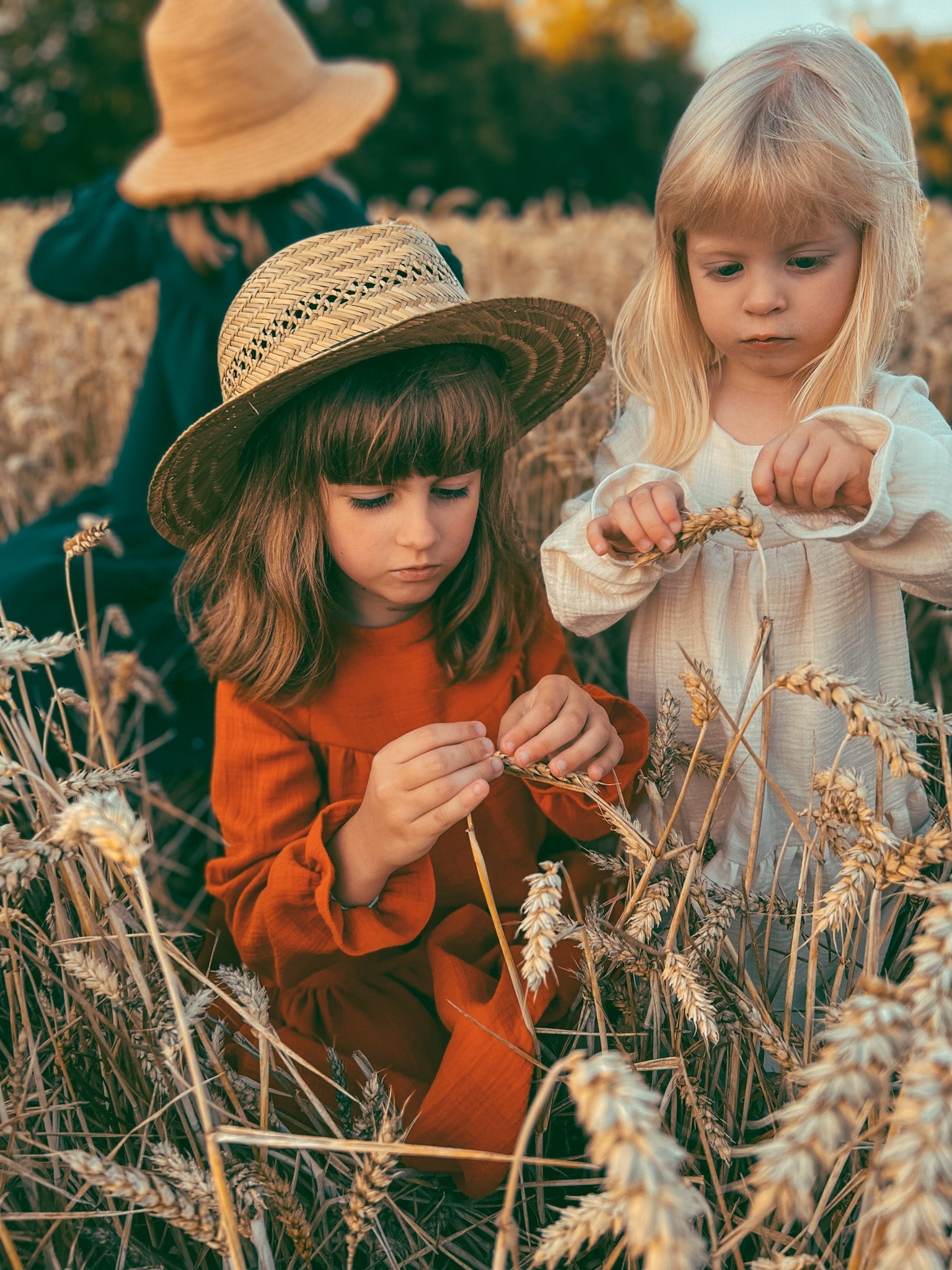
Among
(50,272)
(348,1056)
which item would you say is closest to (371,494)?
(348,1056)

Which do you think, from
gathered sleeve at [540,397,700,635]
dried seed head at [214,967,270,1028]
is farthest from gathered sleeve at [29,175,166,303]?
dried seed head at [214,967,270,1028]

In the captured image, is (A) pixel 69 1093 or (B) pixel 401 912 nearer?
(A) pixel 69 1093

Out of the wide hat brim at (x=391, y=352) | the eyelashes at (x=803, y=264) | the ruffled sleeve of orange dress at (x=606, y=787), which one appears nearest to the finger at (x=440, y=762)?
the ruffled sleeve of orange dress at (x=606, y=787)

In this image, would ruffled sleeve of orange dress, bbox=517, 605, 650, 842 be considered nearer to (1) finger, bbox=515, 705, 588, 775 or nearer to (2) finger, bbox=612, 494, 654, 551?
(1) finger, bbox=515, 705, 588, 775

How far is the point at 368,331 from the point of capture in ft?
4.34

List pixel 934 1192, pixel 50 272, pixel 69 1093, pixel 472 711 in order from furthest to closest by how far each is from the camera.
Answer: pixel 50 272 → pixel 472 711 → pixel 69 1093 → pixel 934 1192

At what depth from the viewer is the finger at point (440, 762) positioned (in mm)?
1257

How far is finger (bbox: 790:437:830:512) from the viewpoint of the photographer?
1.20 metres

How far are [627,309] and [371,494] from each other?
540mm

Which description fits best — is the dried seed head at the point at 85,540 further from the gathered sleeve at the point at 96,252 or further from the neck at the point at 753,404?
the gathered sleeve at the point at 96,252

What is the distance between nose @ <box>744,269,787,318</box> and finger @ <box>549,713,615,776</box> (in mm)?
606

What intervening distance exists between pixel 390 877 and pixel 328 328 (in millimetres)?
809

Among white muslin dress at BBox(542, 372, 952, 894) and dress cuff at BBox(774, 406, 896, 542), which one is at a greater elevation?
dress cuff at BBox(774, 406, 896, 542)

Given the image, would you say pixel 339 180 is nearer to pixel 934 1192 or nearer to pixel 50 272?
pixel 50 272
